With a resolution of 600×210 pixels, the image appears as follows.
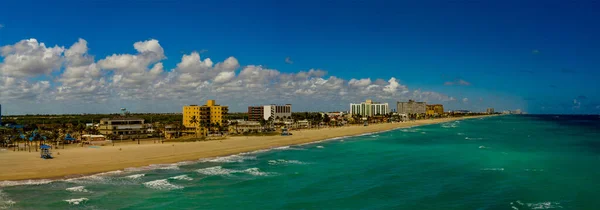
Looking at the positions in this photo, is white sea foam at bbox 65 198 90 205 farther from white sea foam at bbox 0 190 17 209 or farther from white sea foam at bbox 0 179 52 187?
white sea foam at bbox 0 179 52 187

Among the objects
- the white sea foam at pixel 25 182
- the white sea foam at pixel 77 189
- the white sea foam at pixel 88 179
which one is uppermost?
the white sea foam at pixel 25 182

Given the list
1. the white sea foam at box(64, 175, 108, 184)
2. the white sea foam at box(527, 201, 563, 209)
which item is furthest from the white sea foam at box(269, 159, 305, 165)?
the white sea foam at box(527, 201, 563, 209)

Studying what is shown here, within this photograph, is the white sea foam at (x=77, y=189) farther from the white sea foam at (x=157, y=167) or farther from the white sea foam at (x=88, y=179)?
the white sea foam at (x=157, y=167)

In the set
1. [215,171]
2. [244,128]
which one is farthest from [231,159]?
[244,128]

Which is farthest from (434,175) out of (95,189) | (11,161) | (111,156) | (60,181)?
(11,161)

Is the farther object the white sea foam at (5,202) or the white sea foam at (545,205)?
the white sea foam at (5,202)

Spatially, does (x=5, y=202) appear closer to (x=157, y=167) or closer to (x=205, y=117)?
(x=157, y=167)

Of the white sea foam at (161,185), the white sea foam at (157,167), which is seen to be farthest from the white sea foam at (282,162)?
the white sea foam at (161,185)

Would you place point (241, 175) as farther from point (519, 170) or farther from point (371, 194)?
point (519, 170)
